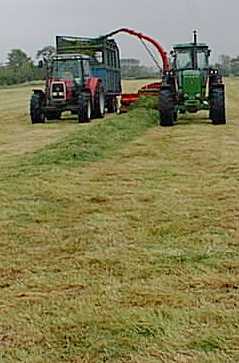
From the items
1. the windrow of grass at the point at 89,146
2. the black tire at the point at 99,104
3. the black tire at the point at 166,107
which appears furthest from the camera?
the black tire at the point at 99,104

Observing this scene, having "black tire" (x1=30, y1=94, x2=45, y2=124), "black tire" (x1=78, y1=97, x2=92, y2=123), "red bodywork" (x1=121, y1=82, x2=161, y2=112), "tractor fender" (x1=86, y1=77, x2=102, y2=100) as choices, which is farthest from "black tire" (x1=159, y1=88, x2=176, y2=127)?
"black tire" (x1=30, y1=94, x2=45, y2=124)

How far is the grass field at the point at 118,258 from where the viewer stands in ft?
14.6

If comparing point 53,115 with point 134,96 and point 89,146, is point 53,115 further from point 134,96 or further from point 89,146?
point 89,146

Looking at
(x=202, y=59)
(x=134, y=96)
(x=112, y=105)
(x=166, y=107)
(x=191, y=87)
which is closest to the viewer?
(x=166, y=107)

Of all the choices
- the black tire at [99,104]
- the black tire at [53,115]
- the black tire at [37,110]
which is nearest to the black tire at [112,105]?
the black tire at [53,115]

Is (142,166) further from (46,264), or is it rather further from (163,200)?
(46,264)

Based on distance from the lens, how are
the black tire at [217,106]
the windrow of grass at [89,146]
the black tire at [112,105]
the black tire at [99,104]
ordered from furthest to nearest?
the black tire at [112,105]
the black tire at [99,104]
the black tire at [217,106]
the windrow of grass at [89,146]

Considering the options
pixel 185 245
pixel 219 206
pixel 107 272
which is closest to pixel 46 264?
pixel 107 272

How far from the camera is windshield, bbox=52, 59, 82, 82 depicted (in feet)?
70.6

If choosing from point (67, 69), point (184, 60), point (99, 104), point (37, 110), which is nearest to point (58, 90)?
point (67, 69)

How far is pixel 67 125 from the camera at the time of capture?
21.0 metres

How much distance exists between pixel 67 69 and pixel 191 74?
3986 mm

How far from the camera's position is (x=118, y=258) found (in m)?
6.27

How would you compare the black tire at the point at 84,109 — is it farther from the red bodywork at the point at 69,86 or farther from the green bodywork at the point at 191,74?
the green bodywork at the point at 191,74
